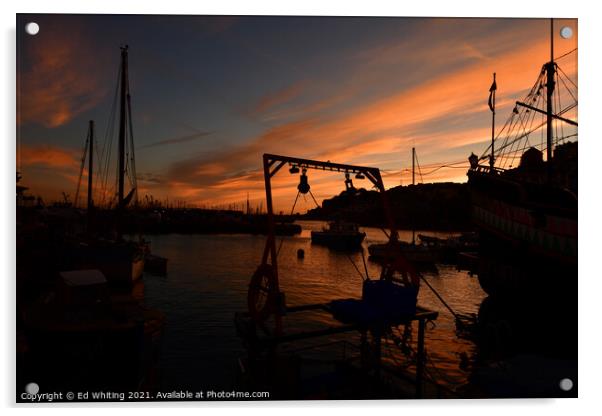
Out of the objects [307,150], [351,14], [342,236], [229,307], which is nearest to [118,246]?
[229,307]

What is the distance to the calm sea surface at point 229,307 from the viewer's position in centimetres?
1166

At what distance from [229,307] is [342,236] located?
4345 cm

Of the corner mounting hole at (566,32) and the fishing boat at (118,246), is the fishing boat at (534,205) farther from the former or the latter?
the fishing boat at (118,246)

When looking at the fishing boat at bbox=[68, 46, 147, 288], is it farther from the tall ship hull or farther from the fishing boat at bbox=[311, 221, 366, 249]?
the fishing boat at bbox=[311, 221, 366, 249]

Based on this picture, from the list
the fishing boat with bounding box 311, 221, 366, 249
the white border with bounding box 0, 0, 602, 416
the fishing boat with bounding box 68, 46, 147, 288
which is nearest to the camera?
the white border with bounding box 0, 0, 602, 416

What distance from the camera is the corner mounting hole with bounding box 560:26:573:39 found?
8109 mm

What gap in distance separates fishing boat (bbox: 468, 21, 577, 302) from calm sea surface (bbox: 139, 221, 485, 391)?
3606 mm

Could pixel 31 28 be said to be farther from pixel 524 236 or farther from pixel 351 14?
pixel 524 236

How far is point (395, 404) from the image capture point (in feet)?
24.2

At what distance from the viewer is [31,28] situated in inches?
302

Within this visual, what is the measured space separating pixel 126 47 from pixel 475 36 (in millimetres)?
7751

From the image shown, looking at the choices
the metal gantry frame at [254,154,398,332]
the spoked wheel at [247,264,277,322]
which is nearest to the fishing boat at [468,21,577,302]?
the metal gantry frame at [254,154,398,332]

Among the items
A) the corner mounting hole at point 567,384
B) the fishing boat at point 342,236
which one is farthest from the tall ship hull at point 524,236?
the fishing boat at point 342,236
